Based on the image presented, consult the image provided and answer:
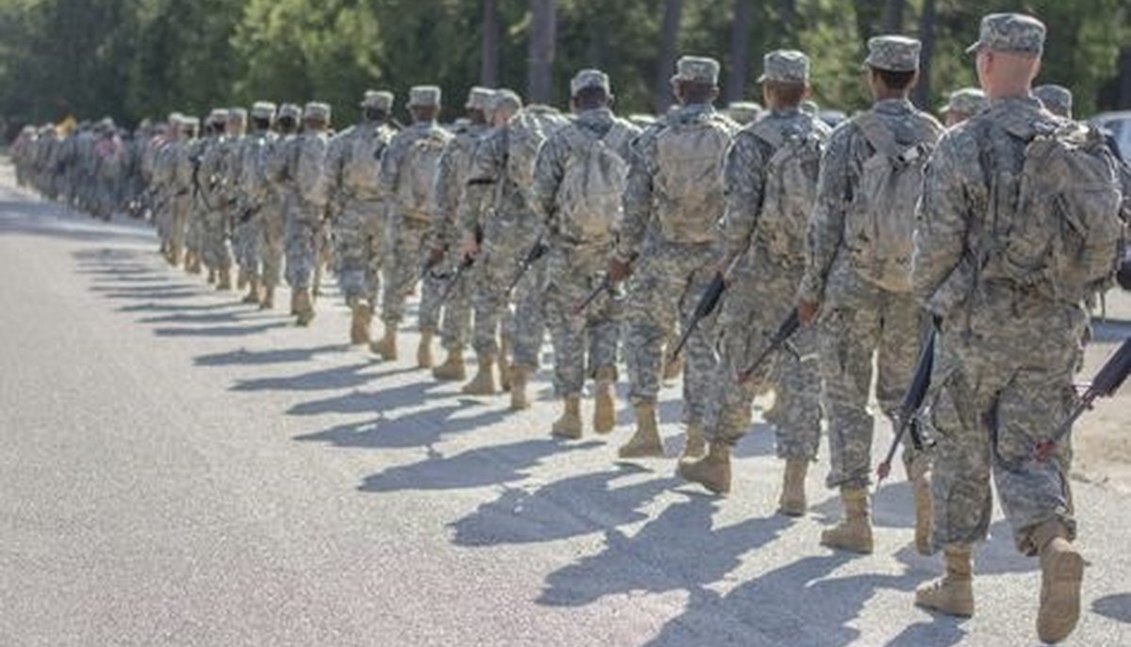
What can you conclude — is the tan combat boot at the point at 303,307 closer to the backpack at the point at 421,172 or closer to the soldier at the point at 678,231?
the backpack at the point at 421,172

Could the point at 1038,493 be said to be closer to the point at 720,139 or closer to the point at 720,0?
the point at 720,139

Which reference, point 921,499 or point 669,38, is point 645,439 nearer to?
point 921,499

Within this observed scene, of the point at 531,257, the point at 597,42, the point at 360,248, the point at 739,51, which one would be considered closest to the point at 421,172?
the point at 360,248

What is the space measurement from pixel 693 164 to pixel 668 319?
82 cm

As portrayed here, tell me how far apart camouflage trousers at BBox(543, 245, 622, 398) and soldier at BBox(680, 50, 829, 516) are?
2.15 m

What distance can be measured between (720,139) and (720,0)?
30.9 meters

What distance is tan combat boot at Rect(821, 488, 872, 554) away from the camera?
26.7ft

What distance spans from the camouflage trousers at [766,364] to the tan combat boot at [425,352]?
5.11m

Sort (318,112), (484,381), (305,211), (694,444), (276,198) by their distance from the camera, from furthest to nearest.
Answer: (276,198) < (305,211) < (318,112) < (484,381) < (694,444)

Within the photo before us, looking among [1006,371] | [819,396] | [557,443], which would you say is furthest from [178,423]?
[1006,371]

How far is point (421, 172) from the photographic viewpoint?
46.9 ft

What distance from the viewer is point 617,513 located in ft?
28.6

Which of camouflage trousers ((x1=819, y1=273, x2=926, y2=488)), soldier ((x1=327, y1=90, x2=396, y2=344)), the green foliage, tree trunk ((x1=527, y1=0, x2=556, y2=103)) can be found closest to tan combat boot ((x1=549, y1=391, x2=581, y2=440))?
camouflage trousers ((x1=819, y1=273, x2=926, y2=488))

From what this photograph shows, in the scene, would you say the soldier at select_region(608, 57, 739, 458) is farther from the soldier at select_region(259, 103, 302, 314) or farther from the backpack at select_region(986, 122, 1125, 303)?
the soldier at select_region(259, 103, 302, 314)
